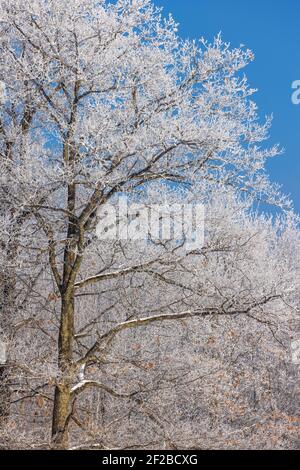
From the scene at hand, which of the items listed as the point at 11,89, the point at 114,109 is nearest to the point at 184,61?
the point at 114,109

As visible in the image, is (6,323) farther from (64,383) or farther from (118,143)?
(118,143)

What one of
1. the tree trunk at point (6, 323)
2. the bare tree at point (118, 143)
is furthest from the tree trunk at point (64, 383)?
the tree trunk at point (6, 323)

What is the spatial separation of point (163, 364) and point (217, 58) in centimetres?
531

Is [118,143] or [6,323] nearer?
[118,143]

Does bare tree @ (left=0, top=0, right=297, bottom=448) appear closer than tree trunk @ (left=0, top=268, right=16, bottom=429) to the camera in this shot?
Yes

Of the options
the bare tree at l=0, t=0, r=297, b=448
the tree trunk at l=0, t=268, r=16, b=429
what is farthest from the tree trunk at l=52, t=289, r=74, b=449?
the tree trunk at l=0, t=268, r=16, b=429

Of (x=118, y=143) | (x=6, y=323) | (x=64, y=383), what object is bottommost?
(x=64, y=383)

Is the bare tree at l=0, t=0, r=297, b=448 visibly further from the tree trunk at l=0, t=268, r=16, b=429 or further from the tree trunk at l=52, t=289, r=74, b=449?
the tree trunk at l=0, t=268, r=16, b=429

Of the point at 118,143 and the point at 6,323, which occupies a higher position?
the point at 118,143

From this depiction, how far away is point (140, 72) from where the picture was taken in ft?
27.5

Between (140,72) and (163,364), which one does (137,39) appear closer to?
(140,72)

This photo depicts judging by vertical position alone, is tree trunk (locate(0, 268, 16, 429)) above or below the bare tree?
below

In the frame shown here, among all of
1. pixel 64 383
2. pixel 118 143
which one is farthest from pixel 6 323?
pixel 118 143

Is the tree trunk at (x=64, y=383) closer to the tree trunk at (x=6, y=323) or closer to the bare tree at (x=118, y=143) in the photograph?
the bare tree at (x=118, y=143)
